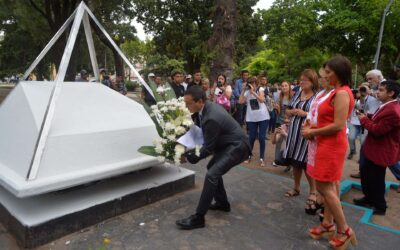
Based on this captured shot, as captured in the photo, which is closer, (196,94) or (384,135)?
Answer: (196,94)

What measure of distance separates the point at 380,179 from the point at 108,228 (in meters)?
3.32

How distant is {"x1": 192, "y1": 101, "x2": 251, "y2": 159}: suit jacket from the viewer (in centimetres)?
336

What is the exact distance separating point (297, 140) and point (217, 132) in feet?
4.55

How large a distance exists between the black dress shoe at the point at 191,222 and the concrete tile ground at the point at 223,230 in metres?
0.05

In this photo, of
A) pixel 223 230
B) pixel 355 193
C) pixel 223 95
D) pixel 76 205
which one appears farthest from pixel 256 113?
pixel 76 205

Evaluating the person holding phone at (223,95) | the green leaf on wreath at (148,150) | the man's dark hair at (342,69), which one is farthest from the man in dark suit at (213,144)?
the person holding phone at (223,95)

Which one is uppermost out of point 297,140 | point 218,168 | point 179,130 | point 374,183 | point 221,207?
point 179,130

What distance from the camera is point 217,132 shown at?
11.0ft

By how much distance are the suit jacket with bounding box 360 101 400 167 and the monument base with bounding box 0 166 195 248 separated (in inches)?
97.7

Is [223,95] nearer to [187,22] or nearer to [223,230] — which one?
[223,230]

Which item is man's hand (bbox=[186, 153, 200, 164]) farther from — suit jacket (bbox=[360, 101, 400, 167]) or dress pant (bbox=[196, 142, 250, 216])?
suit jacket (bbox=[360, 101, 400, 167])

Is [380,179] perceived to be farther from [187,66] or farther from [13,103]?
[187,66]

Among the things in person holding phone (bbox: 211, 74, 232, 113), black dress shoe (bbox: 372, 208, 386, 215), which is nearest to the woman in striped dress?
black dress shoe (bbox: 372, 208, 386, 215)

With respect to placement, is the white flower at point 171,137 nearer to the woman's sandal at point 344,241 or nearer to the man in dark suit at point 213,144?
the man in dark suit at point 213,144
